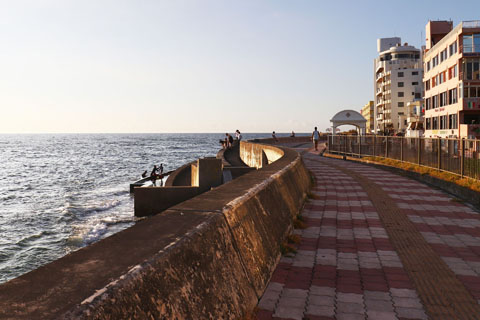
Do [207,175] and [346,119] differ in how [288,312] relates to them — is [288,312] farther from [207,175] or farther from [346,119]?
[346,119]

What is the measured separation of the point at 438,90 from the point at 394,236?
50162 millimetres

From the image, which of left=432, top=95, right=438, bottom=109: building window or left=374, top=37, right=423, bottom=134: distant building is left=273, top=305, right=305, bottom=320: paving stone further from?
left=374, top=37, right=423, bottom=134: distant building

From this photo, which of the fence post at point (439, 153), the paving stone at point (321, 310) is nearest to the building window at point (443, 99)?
the fence post at point (439, 153)

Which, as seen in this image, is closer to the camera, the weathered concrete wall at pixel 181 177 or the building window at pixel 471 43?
the weathered concrete wall at pixel 181 177

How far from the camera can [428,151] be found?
14.3 metres

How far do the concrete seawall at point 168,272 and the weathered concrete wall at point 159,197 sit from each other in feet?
38.3

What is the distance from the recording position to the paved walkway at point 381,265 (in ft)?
12.3

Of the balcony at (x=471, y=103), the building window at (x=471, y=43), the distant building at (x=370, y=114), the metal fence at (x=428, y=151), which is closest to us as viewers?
the metal fence at (x=428, y=151)

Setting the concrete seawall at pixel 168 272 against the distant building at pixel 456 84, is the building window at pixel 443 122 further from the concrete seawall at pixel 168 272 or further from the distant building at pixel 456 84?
the concrete seawall at pixel 168 272

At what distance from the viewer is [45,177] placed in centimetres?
4288

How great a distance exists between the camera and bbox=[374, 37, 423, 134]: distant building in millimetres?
93125

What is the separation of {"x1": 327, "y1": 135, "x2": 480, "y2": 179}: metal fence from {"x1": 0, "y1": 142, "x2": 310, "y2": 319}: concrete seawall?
857 centimetres

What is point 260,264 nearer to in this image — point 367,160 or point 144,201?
point 144,201

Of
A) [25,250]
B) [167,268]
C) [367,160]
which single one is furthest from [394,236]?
[367,160]
